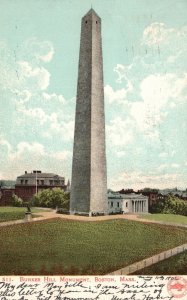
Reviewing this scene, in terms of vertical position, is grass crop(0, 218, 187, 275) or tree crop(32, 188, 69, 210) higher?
tree crop(32, 188, 69, 210)

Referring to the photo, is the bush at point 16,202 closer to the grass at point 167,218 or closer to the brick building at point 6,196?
the brick building at point 6,196

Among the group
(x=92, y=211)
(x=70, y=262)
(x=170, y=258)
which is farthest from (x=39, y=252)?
(x=92, y=211)

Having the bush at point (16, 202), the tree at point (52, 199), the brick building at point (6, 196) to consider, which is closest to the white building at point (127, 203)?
the tree at point (52, 199)

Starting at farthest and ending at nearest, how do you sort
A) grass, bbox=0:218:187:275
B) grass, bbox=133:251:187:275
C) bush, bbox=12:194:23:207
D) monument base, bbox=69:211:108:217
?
bush, bbox=12:194:23:207
monument base, bbox=69:211:108:217
grass, bbox=0:218:187:275
grass, bbox=133:251:187:275

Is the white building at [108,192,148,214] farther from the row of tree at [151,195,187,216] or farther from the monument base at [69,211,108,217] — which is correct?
the monument base at [69,211,108,217]

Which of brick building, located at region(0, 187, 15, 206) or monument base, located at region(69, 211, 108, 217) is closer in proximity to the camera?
monument base, located at region(69, 211, 108, 217)

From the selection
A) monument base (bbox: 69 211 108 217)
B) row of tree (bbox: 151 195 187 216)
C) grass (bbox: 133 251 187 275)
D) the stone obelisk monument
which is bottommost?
grass (bbox: 133 251 187 275)

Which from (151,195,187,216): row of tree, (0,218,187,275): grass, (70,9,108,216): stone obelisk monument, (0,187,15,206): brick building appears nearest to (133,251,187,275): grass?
(0,218,187,275): grass

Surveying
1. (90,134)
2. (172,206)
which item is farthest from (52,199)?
(90,134)
